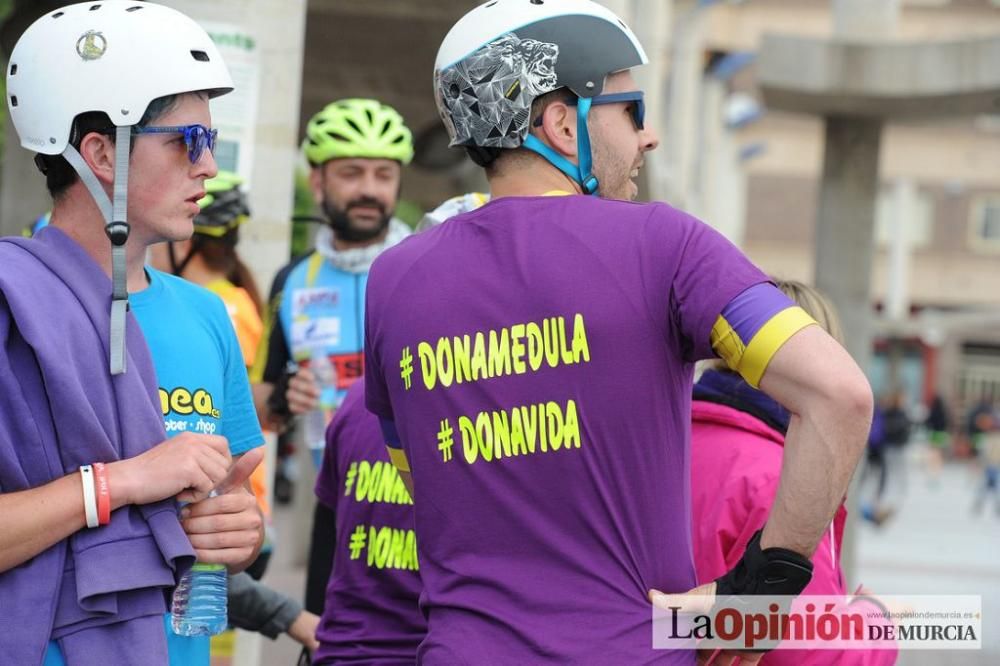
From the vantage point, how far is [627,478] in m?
2.87

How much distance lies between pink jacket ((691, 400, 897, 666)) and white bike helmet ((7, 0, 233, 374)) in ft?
4.72

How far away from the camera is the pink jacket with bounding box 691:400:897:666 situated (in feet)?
11.3

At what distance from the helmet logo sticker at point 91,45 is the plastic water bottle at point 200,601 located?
1.10 m

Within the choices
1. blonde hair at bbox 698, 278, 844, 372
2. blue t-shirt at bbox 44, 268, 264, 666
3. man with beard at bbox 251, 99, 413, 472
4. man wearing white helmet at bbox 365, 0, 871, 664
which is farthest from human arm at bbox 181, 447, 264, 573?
man with beard at bbox 251, 99, 413, 472

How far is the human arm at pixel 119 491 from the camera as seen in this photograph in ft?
9.07

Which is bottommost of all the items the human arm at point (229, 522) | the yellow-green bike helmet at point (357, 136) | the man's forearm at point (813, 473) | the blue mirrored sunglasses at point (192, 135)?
the human arm at point (229, 522)

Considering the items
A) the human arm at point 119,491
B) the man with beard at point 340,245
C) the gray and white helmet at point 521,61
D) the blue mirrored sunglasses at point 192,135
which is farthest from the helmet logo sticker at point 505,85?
the man with beard at point 340,245

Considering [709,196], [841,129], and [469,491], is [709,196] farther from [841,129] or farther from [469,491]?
[469,491]

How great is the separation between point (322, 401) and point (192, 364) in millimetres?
2907

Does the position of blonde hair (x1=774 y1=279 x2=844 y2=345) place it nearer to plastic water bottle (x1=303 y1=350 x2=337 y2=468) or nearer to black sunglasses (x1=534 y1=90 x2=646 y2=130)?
black sunglasses (x1=534 y1=90 x2=646 y2=130)

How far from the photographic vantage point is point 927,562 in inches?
732

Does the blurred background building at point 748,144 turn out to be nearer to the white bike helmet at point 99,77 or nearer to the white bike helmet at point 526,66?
the white bike helmet at point 99,77

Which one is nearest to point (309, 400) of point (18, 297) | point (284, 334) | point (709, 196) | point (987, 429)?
point (284, 334)

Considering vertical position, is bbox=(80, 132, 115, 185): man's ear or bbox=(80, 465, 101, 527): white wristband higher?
bbox=(80, 132, 115, 185): man's ear
